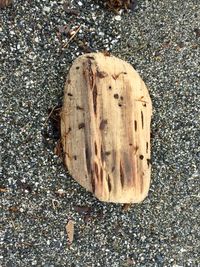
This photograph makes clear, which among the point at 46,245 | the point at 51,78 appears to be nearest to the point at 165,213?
the point at 46,245

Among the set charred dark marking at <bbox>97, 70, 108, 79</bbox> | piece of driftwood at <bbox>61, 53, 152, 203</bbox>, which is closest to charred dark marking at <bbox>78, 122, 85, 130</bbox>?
piece of driftwood at <bbox>61, 53, 152, 203</bbox>

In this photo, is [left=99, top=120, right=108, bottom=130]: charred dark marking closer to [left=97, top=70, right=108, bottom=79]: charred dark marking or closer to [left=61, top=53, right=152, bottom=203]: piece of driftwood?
[left=61, top=53, right=152, bottom=203]: piece of driftwood

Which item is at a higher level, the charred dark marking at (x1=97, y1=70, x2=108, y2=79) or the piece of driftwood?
the charred dark marking at (x1=97, y1=70, x2=108, y2=79)

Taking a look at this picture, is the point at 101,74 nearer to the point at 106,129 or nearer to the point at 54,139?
the point at 106,129

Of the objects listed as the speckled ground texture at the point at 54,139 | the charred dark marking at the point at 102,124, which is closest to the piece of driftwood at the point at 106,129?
the charred dark marking at the point at 102,124

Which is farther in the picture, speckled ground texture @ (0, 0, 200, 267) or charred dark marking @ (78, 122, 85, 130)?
speckled ground texture @ (0, 0, 200, 267)
